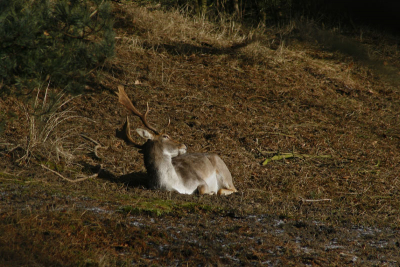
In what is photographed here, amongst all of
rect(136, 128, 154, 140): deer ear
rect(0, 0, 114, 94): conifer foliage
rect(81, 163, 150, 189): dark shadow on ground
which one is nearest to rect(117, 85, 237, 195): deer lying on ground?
rect(136, 128, 154, 140): deer ear

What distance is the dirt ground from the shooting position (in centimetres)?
388

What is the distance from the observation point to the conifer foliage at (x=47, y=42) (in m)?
5.89

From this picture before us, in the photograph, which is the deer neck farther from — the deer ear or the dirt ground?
the dirt ground

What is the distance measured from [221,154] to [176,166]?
1590 millimetres

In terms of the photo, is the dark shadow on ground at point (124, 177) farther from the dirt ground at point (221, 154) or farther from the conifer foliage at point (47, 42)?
the conifer foliage at point (47, 42)

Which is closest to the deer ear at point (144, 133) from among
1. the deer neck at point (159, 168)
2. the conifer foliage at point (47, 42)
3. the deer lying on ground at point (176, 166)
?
the deer lying on ground at point (176, 166)

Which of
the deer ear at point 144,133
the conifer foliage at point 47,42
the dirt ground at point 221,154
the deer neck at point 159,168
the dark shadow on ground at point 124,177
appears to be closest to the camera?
the dirt ground at point 221,154

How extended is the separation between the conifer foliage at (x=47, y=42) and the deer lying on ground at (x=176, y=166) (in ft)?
3.53

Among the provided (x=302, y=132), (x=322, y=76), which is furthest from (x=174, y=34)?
(x=302, y=132)

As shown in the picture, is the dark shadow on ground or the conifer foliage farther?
the dark shadow on ground

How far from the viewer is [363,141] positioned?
385 inches

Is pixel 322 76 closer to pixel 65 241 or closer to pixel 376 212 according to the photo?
pixel 376 212

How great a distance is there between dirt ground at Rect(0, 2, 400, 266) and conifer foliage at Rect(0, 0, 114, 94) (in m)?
0.61

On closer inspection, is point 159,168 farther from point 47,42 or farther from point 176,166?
point 47,42
